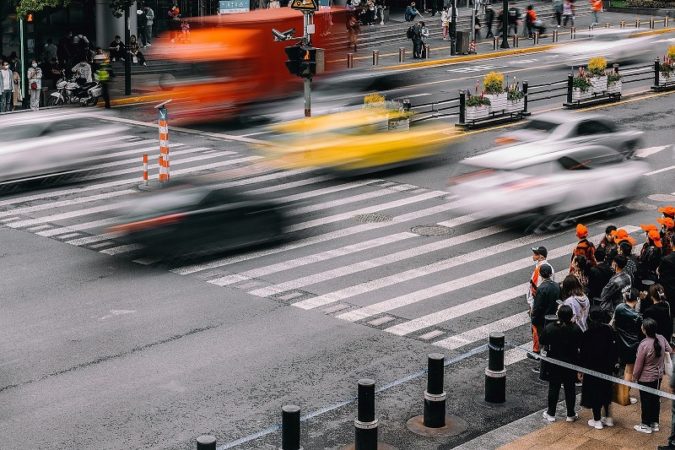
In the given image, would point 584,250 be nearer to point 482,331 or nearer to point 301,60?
point 482,331

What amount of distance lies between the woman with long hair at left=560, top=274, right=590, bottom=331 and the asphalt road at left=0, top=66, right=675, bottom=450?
3.35 feet

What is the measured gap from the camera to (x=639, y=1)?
224ft

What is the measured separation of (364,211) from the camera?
77.4ft

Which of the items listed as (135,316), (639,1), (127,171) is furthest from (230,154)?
(639,1)

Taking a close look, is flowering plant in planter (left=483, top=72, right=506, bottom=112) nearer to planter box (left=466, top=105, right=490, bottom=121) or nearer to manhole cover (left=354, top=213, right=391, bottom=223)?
planter box (left=466, top=105, right=490, bottom=121)

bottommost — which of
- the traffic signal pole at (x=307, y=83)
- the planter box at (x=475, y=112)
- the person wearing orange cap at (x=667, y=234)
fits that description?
the person wearing orange cap at (x=667, y=234)

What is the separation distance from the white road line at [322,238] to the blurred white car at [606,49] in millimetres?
24752

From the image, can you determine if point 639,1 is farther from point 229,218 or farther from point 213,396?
point 213,396

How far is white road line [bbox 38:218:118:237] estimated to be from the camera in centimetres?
2180

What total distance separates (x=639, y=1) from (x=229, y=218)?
53.6 metres

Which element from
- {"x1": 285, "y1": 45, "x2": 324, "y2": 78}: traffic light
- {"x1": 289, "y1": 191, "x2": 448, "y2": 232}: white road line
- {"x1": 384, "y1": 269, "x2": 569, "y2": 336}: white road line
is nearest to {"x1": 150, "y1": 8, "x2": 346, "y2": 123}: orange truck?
{"x1": 285, "y1": 45, "x2": 324, "y2": 78}: traffic light

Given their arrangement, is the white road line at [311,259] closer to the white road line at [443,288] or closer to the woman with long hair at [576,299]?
the white road line at [443,288]

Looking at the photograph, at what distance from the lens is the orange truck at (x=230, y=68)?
31.3 metres

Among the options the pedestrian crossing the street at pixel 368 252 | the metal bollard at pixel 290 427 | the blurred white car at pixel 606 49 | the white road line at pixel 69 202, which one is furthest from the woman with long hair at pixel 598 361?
the blurred white car at pixel 606 49
